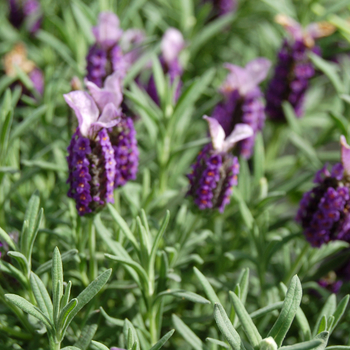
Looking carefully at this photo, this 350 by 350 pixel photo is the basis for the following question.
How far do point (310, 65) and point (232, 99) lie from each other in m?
0.43

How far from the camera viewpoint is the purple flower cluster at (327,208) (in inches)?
43.1

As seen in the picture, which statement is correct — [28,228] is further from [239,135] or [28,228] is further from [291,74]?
[291,74]

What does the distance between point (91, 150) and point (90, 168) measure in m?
0.04

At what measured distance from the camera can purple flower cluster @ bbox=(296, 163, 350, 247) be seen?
1.09 metres

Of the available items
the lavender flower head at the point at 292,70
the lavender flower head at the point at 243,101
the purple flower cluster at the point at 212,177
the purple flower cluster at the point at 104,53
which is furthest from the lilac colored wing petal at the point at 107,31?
the lavender flower head at the point at 292,70

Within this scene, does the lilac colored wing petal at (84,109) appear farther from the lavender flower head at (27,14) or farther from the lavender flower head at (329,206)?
the lavender flower head at (27,14)

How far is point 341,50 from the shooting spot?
6.78 ft

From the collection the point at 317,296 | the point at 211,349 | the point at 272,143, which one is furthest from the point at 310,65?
the point at 211,349

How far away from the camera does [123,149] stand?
111cm

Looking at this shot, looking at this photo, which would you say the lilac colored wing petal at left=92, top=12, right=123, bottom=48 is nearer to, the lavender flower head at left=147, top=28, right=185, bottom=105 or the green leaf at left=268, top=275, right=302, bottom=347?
the lavender flower head at left=147, top=28, right=185, bottom=105

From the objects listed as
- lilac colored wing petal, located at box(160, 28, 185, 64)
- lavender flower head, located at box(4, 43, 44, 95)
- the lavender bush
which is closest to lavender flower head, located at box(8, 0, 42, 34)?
the lavender bush

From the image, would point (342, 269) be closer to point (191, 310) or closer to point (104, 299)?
point (191, 310)

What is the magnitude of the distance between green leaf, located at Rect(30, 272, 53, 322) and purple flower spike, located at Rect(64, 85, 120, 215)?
0.63ft

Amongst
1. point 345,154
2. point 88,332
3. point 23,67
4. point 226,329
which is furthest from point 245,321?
point 23,67
